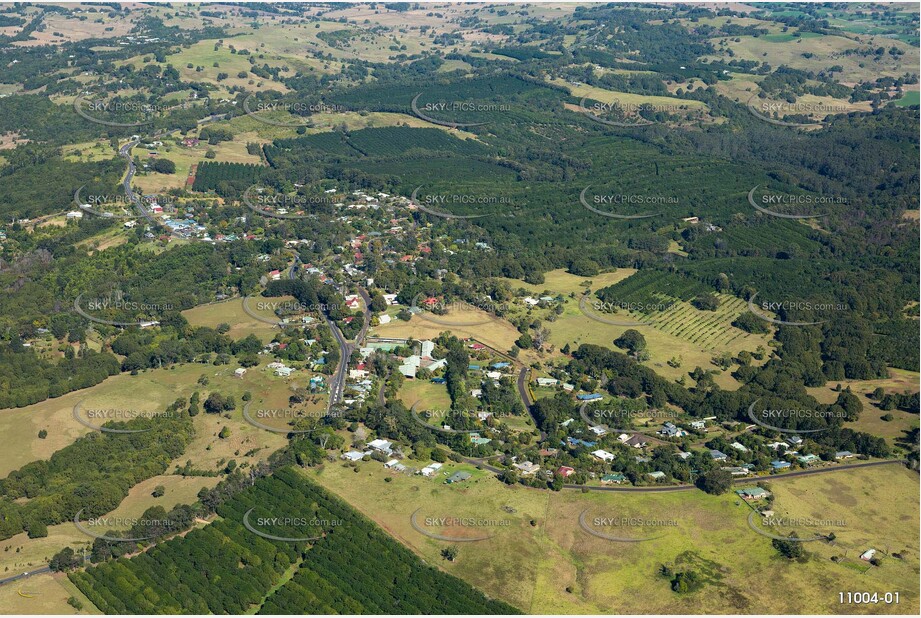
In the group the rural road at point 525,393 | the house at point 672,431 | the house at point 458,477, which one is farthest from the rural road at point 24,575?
the house at point 672,431

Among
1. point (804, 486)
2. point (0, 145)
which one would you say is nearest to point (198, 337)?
point (804, 486)

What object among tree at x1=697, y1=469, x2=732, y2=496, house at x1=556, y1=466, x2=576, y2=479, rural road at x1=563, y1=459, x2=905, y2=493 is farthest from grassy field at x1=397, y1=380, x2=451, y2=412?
tree at x1=697, y1=469, x2=732, y2=496

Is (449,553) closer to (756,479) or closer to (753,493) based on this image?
(753,493)

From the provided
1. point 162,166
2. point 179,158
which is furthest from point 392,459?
point 179,158

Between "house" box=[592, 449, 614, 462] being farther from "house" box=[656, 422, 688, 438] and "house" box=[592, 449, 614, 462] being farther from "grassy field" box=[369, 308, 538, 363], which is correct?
"grassy field" box=[369, 308, 538, 363]

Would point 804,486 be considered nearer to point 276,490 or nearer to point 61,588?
point 276,490

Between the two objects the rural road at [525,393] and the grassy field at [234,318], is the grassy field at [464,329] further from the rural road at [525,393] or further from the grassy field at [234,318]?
the grassy field at [234,318]

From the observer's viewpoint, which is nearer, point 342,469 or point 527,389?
point 342,469
